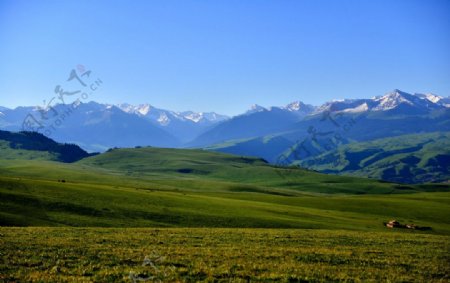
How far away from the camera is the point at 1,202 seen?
59031 millimetres

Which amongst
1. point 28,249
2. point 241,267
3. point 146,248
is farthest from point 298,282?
point 28,249

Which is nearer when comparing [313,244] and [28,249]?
[28,249]

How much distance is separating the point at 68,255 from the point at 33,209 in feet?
122

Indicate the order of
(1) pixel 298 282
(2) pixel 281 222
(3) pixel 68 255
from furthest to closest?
(2) pixel 281 222
(3) pixel 68 255
(1) pixel 298 282

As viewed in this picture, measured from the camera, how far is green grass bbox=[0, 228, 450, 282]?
2136cm

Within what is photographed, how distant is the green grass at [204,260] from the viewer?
21.4 m

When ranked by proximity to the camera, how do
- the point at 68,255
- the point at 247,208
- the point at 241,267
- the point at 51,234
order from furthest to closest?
1. the point at 247,208
2. the point at 51,234
3. the point at 68,255
4. the point at 241,267

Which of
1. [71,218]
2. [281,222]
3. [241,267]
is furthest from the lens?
[281,222]

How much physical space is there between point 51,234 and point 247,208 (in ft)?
160

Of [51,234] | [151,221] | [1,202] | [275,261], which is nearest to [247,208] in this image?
[151,221]

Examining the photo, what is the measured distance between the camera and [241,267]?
24094 mm

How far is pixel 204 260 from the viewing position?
Answer: 25953 mm

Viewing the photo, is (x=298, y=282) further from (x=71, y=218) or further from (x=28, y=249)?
(x=71, y=218)

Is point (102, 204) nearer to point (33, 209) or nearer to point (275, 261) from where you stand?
point (33, 209)
